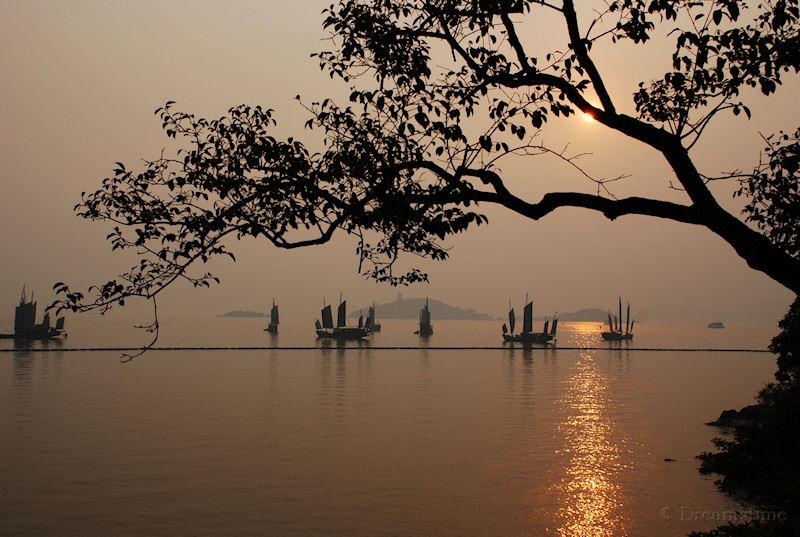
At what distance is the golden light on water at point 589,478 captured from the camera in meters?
20.2

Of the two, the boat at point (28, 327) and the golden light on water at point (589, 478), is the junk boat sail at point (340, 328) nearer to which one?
the boat at point (28, 327)

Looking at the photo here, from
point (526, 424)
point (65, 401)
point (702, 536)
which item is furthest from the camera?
point (65, 401)

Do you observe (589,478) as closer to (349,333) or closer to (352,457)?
(352,457)

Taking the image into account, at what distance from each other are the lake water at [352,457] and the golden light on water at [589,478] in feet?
0.28

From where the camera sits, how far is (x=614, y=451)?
31.9 metres

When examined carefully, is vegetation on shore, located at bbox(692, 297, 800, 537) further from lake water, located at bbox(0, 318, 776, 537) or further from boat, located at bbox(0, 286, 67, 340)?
boat, located at bbox(0, 286, 67, 340)

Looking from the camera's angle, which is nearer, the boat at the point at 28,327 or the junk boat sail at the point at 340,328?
the boat at the point at 28,327

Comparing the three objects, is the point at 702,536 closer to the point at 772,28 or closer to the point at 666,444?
the point at 772,28

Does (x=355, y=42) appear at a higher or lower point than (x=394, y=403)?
higher

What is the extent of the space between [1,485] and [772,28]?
24.1 metres

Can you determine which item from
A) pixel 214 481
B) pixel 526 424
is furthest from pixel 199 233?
pixel 526 424

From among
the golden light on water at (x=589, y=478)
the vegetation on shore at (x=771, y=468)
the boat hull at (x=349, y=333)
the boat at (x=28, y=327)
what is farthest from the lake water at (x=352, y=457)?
the boat hull at (x=349, y=333)

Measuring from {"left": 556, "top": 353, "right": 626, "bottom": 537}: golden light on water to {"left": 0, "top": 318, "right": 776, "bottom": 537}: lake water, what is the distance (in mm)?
86

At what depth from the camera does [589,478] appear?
26203mm
